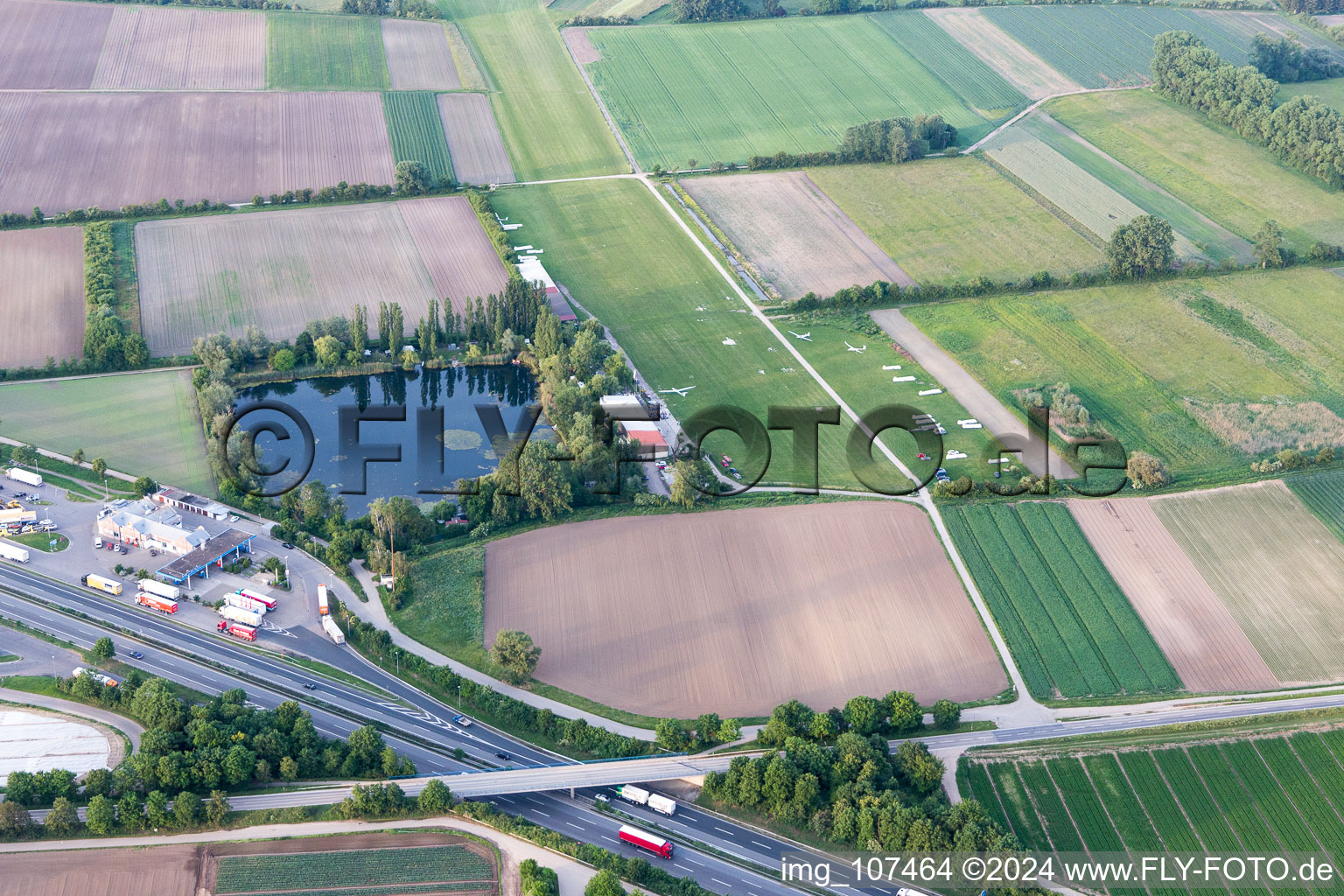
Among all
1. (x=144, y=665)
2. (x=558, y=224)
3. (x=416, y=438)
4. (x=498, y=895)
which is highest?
(x=558, y=224)

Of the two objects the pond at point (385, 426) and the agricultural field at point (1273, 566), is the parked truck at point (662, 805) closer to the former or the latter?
the pond at point (385, 426)

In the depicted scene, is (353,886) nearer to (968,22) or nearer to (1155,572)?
(1155,572)

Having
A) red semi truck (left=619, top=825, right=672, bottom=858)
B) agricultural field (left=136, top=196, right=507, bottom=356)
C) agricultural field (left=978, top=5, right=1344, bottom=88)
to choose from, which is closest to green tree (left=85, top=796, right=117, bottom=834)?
red semi truck (left=619, top=825, right=672, bottom=858)

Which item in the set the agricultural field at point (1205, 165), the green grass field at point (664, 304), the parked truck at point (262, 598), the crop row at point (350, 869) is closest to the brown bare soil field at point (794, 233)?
the green grass field at point (664, 304)

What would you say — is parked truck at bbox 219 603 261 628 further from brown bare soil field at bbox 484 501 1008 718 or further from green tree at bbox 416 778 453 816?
green tree at bbox 416 778 453 816

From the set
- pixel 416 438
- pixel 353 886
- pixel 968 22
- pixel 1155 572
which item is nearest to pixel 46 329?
pixel 416 438
